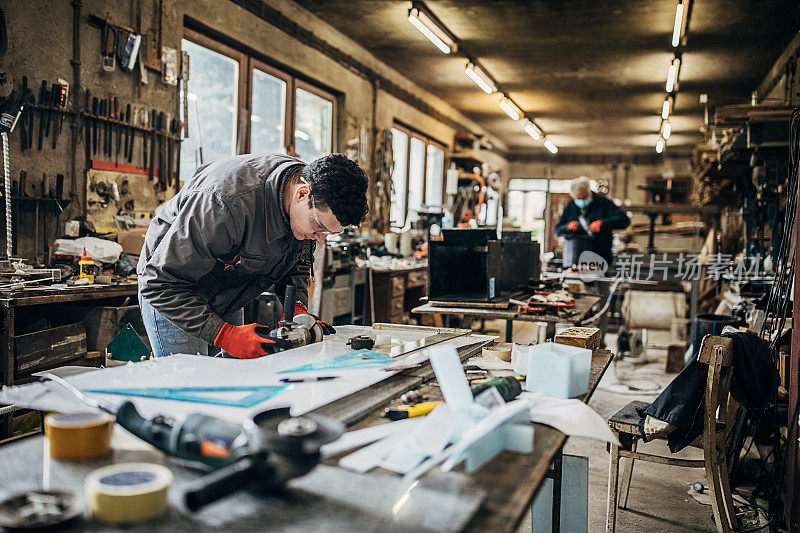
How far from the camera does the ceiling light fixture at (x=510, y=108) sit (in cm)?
992

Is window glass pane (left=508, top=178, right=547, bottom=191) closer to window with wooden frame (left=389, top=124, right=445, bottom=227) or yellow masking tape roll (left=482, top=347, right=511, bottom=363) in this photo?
window with wooden frame (left=389, top=124, right=445, bottom=227)

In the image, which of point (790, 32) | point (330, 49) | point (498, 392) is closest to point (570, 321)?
point (498, 392)

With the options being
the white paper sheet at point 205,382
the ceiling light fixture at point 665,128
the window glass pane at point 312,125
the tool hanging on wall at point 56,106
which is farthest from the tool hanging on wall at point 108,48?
the ceiling light fixture at point 665,128

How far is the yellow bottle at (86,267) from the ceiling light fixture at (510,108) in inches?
298

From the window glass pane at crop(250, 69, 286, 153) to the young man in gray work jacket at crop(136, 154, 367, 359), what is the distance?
13.0 feet

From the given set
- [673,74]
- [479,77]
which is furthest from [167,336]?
[673,74]

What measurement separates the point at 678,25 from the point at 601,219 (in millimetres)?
2095

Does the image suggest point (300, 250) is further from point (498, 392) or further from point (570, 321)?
point (570, 321)

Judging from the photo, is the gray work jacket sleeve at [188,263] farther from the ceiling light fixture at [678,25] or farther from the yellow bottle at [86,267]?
the ceiling light fixture at [678,25]

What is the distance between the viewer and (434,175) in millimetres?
11469

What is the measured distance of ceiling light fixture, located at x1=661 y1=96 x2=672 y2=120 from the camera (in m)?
9.57

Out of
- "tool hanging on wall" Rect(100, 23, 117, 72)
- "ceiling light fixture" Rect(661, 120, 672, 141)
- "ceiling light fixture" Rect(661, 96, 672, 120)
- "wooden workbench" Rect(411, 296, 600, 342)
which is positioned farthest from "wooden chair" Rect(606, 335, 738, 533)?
"ceiling light fixture" Rect(661, 120, 672, 141)

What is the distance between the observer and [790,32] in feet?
21.8

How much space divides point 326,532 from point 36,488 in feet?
1.48
